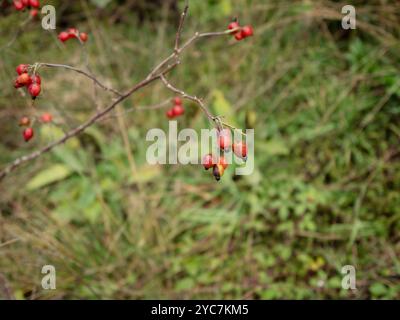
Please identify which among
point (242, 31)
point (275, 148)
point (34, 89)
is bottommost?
point (34, 89)

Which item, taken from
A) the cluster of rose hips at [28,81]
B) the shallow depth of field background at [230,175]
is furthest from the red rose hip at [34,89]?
the shallow depth of field background at [230,175]

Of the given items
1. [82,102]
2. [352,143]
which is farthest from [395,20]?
[82,102]

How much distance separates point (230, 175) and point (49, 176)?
4.69 feet

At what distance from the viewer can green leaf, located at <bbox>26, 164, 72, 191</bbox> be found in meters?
3.03

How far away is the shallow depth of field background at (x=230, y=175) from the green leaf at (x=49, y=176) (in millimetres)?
11

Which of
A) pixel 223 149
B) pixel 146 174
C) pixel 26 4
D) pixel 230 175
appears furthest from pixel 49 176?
pixel 223 149

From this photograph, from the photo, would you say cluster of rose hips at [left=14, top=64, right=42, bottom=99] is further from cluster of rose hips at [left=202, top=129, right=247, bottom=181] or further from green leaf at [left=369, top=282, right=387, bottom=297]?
green leaf at [left=369, top=282, right=387, bottom=297]

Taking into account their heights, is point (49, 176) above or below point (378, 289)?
above

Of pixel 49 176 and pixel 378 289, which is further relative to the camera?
pixel 49 176

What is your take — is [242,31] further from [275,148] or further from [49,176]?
[49,176]

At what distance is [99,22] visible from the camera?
157 inches

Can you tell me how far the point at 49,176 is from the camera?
10.0ft

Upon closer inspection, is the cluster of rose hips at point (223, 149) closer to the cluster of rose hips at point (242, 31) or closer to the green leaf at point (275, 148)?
the cluster of rose hips at point (242, 31)
